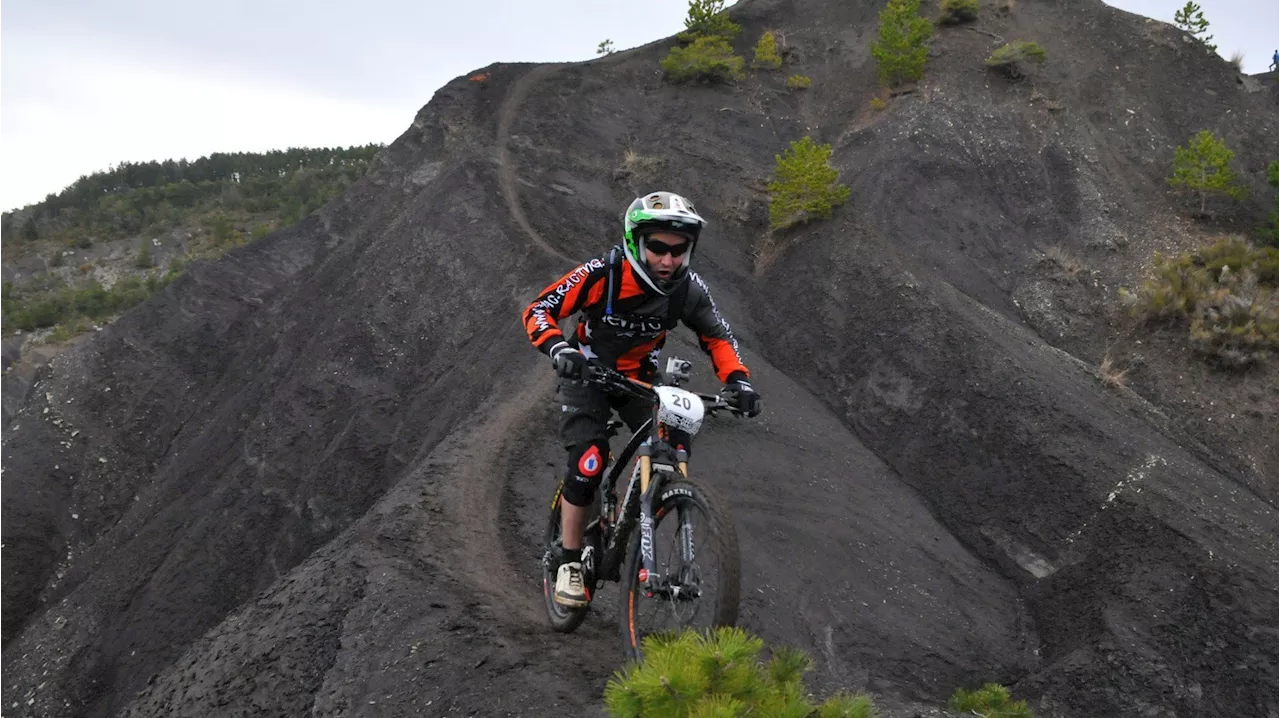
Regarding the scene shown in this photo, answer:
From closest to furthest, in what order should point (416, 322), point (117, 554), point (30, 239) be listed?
point (117, 554), point (416, 322), point (30, 239)

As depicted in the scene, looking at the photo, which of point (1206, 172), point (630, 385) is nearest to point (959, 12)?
point (1206, 172)

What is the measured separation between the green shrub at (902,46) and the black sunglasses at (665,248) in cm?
2010

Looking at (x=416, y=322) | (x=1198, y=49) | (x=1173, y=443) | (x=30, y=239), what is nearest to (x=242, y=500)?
(x=416, y=322)

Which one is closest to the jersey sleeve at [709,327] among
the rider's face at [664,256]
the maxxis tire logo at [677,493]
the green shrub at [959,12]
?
the rider's face at [664,256]

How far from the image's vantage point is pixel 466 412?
1338 centimetres

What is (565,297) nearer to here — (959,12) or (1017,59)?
(1017,59)

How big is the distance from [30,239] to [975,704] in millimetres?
78783

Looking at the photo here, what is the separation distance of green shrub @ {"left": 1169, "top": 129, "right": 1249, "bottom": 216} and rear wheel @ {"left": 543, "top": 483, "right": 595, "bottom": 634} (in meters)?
16.8

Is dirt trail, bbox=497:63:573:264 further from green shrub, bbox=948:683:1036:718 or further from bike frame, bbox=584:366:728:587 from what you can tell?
bike frame, bbox=584:366:728:587

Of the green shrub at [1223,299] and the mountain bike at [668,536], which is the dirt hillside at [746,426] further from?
the mountain bike at [668,536]

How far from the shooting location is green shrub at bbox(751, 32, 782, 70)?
28016mm

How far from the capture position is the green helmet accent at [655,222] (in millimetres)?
5391

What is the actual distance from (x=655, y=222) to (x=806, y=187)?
45.3 ft

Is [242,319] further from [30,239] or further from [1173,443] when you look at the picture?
[30,239]
